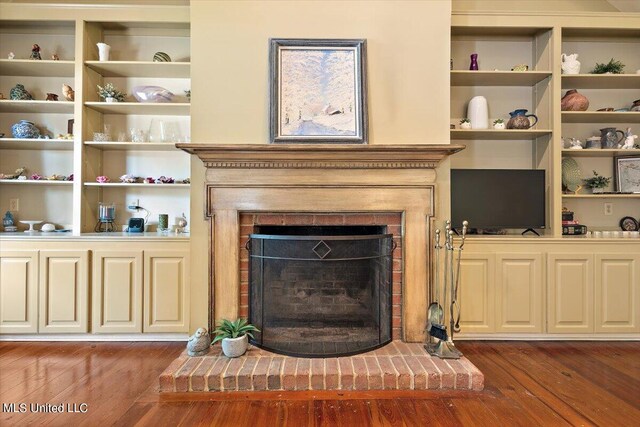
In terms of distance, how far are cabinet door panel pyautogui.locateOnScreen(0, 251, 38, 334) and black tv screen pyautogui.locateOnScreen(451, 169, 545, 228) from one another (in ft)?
10.8

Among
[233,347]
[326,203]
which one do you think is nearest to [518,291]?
[326,203]

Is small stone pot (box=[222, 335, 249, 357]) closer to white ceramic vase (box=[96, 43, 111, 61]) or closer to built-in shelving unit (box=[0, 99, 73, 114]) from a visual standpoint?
built-in shelving unit (box=[0, 99, 73, 114])

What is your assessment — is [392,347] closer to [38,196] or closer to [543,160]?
[543,160]

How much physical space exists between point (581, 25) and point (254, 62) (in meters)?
2.62

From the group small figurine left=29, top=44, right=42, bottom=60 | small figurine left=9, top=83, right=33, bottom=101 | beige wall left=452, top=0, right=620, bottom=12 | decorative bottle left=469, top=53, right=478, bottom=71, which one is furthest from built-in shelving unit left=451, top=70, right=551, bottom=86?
small figurine left=9, top=83, right=33, bottom=101

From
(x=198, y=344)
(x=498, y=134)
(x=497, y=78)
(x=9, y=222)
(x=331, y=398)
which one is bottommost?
(x=331, y=398)

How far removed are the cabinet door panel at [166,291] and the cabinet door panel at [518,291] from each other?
7.83ft

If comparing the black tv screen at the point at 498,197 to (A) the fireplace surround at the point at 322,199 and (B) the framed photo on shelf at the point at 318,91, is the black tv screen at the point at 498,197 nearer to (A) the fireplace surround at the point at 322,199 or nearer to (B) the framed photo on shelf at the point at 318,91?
(A) the fireplace surround at the point at 322,199

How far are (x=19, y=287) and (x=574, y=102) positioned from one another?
15.1 feet

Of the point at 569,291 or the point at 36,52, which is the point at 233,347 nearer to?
the point at 569,291

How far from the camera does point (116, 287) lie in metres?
2.58

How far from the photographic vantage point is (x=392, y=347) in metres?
2.28

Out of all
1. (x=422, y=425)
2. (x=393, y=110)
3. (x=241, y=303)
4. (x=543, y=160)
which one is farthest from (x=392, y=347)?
(x=543, y=160)

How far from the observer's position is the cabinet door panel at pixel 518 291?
2.61 m
